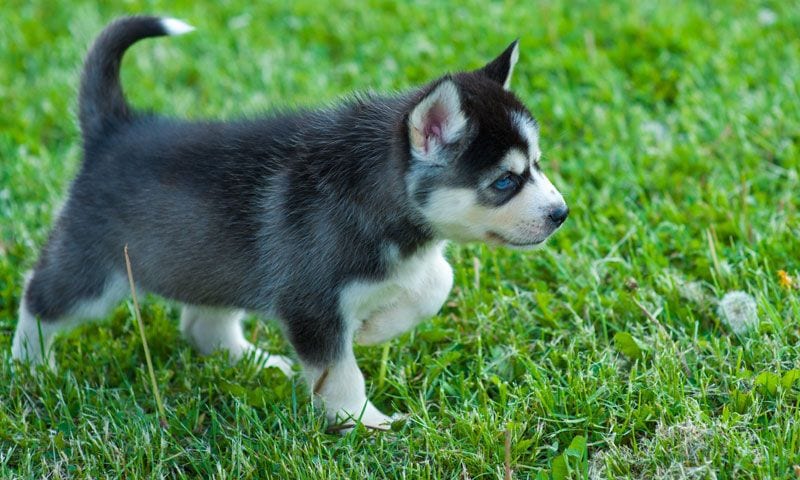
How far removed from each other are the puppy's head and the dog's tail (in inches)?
56.4

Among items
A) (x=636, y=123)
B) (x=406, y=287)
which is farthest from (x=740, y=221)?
(x=406, y=287)

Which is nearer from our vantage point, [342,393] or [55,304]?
[342,393]

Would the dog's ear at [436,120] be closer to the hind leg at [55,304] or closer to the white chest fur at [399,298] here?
the white chest fur at [399,298]

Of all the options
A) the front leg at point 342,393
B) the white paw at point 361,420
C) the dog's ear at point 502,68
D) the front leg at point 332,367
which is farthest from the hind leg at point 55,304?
the dog's ear at point 502,68

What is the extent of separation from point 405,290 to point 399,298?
79mm

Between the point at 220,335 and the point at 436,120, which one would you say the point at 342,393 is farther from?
the point at 436,120

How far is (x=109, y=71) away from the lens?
4602 millimetres

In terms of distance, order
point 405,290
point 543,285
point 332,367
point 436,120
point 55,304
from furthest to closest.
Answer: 1. point 543,285
2. point 55,304
3. point 405,290
4. point 332,367
5. point 436,120

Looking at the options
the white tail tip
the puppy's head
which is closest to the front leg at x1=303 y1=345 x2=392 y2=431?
the puppy's head

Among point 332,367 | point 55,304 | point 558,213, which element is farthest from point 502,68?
point 55,304

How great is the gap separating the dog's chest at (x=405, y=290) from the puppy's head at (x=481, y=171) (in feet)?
0.67

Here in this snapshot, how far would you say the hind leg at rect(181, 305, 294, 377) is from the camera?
4.59m

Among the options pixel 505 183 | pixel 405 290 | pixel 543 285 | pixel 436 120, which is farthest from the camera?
pixel 543 285

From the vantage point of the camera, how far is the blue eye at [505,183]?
3770 mm
